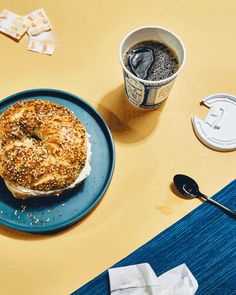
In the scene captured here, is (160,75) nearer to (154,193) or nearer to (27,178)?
(154,193)

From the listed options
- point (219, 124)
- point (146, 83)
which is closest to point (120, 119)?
point (146, 83)

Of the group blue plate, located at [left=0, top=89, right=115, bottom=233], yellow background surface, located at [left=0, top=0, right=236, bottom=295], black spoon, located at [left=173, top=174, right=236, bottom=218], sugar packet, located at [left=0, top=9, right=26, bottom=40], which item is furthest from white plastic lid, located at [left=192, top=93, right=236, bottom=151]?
sugar packet, located at [left=0, top=9, right=26, bottom=40]

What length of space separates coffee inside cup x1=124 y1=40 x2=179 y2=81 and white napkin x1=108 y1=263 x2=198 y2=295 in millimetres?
506

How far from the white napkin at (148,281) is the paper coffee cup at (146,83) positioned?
0.46 meters

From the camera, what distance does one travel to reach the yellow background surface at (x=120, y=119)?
955mm

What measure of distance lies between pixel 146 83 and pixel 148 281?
1.66ft

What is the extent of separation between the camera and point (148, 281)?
924 mm

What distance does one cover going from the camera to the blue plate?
96 cm

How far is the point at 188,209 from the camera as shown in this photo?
1.01 m

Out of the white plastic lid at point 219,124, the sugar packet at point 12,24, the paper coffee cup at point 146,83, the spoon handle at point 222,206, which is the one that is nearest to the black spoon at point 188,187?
the spoon handle at point 222,206

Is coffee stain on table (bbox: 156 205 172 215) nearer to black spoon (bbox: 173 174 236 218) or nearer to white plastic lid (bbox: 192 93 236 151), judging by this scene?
black spoon (bbox: 173 174 236 218)

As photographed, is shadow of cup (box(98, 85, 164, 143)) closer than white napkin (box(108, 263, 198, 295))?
No

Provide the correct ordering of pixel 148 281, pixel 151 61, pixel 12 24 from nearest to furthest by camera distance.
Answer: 1. pixel 148 281
2. pixel 151 61
3. pixel 12 24

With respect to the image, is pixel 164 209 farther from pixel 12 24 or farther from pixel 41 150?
pixel 12 24
